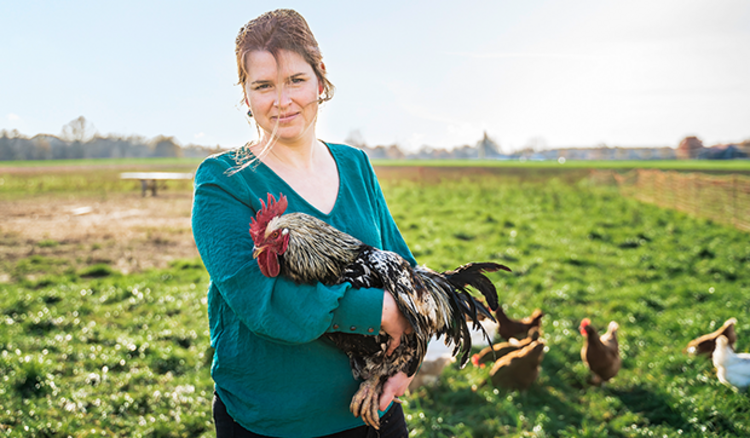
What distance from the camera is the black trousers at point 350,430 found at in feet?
4.96

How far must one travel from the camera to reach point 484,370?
451 cm

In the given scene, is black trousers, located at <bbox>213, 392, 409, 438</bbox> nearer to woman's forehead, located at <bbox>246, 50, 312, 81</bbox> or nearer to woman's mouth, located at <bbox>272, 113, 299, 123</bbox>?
woman's mouth, located at <bbox>272, 113, 299, 123</bbox>

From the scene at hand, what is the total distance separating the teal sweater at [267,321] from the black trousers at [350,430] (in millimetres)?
39

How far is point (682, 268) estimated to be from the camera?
25.4 feet

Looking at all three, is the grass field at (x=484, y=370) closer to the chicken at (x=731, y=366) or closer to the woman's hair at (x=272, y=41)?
the chicken at (x=731, y=366)

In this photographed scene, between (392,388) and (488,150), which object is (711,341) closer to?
(392,388)

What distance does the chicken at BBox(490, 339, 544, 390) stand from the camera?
163 inches

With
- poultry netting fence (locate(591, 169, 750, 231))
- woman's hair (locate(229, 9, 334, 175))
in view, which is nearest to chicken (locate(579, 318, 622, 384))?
woman's hair (locate(229, 9, 334, 175))

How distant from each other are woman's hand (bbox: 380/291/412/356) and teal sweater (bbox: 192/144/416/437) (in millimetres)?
42

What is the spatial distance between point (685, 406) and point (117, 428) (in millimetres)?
4827

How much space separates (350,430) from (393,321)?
0.49 m

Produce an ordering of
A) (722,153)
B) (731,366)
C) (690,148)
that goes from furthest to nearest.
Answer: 1. (690,148)
2. (722,153)
3. (731,366)

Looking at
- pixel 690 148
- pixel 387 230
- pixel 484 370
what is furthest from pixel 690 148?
pixel 387 230

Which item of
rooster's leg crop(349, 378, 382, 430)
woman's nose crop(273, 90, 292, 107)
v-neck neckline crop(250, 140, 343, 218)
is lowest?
rooster's leg crop(349, 378, 382, 430)
